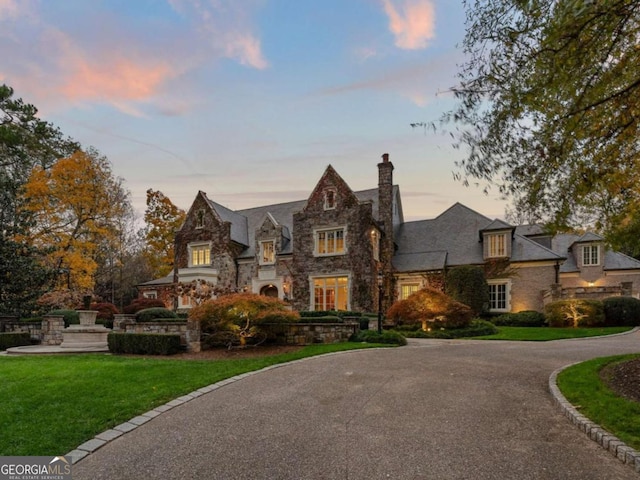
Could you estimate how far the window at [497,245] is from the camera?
73.1ft

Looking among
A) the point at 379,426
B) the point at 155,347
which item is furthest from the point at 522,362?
the point at 155,347

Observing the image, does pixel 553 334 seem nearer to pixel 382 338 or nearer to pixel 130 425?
pixel 382 338

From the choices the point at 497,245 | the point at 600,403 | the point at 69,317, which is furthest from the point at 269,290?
the point at 600,403

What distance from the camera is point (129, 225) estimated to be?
135 ft

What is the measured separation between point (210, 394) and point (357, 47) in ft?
34.8

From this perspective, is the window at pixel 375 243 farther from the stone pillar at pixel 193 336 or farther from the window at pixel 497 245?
the stone pillar at pixel 193 336

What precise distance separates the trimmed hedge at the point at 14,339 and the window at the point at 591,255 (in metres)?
33.0

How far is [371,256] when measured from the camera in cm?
2245

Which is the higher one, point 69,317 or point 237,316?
point 237,316

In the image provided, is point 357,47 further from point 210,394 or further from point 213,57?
point 210,394

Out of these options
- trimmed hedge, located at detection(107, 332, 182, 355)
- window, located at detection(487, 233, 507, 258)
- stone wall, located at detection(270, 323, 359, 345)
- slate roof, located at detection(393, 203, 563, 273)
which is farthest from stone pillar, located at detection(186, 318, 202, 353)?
window, located at detection(487, 233, 507, 258)

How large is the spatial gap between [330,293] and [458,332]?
8887 mm

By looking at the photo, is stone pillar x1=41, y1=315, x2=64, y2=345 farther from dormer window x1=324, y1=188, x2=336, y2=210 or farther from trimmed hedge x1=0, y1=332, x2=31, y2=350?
dormer window x1=324, y1=188, x2=336, y2=210

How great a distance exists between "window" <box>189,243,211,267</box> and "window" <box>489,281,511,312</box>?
778 inches
